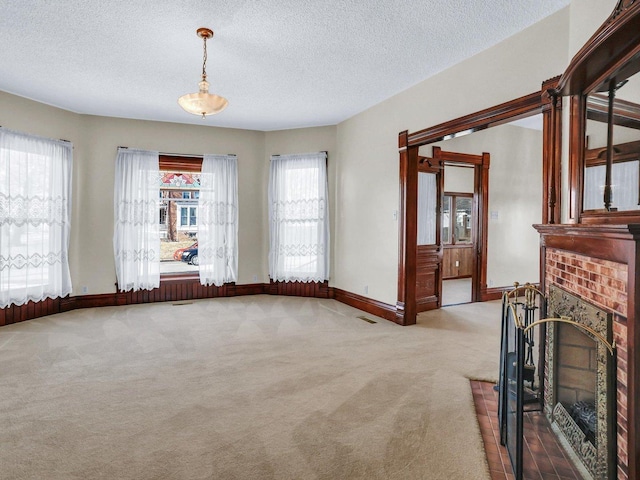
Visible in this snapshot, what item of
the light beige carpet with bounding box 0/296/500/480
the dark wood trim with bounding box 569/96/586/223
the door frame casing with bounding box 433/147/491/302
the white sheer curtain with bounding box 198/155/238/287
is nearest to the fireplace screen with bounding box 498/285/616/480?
the light beige carpet with bounding box 0/296/500/480

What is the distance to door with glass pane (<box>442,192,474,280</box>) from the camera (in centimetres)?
842

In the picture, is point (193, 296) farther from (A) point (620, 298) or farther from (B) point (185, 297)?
(A) point (620, 298)

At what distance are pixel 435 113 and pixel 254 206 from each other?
3.55m

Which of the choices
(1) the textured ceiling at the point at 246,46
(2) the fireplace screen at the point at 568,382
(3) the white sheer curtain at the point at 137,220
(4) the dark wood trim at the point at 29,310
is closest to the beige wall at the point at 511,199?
(1) the textured ceiling at the point at 246,46

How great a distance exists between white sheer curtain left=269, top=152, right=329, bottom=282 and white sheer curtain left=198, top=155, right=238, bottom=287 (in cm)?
65

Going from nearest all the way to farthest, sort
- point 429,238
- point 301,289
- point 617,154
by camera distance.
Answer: point 617,154, point 429,238, point 301,289

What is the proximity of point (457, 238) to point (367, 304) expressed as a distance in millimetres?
4182

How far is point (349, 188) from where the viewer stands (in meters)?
5.97

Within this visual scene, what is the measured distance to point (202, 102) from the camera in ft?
10.6

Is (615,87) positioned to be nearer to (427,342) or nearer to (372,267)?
(427,342)

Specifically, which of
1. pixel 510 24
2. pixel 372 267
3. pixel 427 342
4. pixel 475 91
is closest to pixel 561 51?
pixel 510 24

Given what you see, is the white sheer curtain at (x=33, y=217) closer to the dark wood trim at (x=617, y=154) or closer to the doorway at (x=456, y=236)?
the dark wood trim at (x=617, y=154)

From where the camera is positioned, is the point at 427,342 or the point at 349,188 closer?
the point at 427,342

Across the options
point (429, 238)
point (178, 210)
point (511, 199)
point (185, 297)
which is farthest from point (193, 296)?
point (511, 199)
